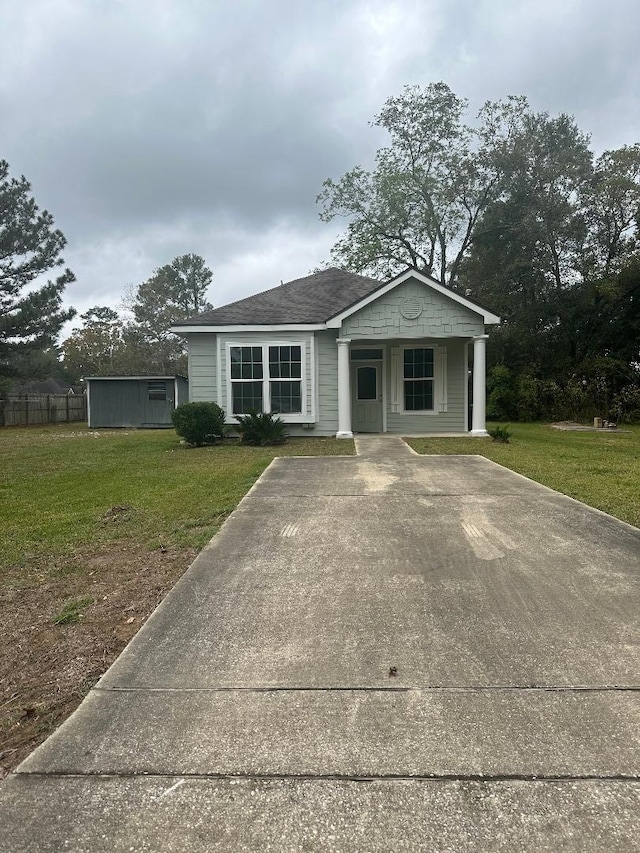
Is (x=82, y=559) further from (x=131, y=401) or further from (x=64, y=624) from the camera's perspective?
(x=131, y=401)

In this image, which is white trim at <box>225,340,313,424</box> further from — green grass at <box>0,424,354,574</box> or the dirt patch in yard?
the dirt patch in yard

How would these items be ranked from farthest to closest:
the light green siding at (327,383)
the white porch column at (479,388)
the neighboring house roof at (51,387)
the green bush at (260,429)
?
the neighboring house roof at (51,387), the light green siding at (327,383), the white porch column at (479,388), the green bush at (260,429)

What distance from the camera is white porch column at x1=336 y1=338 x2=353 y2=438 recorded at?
1405 cm

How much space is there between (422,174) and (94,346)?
1188 inches

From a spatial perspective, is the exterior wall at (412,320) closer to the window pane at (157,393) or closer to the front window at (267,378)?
the front window at (267,378)

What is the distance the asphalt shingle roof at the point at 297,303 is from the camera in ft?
47.2

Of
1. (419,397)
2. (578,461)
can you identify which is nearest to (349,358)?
(419,397)

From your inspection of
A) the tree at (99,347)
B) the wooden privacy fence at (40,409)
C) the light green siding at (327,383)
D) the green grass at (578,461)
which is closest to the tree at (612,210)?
the green grass at (578,461)

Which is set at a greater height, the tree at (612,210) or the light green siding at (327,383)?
the tree at (612,210)

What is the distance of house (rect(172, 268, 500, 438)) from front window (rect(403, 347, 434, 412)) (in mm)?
26

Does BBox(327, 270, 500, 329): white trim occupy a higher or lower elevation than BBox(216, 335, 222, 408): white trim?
higher

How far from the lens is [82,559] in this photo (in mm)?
4840

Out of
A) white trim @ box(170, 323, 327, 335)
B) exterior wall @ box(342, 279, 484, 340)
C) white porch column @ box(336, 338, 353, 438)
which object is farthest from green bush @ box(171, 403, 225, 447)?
exterior wall @ box(342, 279, 484, 340)

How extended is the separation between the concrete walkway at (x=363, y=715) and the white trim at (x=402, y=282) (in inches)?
383
